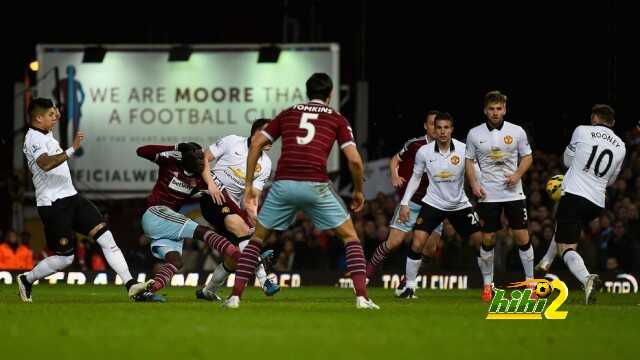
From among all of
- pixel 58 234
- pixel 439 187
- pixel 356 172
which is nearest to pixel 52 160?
pixel 58 234

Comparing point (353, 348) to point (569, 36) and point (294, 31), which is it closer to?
point (569, 36)

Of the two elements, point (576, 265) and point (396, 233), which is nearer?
point (576, 265)

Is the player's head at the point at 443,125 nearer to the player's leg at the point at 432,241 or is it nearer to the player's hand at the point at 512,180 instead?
the player's hand at the point at 512,180

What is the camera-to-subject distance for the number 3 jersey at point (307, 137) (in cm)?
1277

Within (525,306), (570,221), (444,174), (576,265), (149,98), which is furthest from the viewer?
(149,98)

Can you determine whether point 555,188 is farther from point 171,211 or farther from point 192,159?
point 171,211

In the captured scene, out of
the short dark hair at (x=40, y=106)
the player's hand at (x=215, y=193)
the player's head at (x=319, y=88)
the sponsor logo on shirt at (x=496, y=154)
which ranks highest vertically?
the player's head at (x=319, y=88)

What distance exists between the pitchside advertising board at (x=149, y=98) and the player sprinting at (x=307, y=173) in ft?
58.0

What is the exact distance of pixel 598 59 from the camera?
31297 mm

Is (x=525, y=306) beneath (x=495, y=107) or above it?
beneath

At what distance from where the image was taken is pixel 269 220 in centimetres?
1289

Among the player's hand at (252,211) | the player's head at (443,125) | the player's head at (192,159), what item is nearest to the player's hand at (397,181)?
the player's head at (443,125)

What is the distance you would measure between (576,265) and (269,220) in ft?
13.5

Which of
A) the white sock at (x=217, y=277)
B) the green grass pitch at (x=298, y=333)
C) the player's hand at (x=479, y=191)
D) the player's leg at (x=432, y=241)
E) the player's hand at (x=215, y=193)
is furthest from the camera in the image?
the player's leg at (x=432, y=241)
